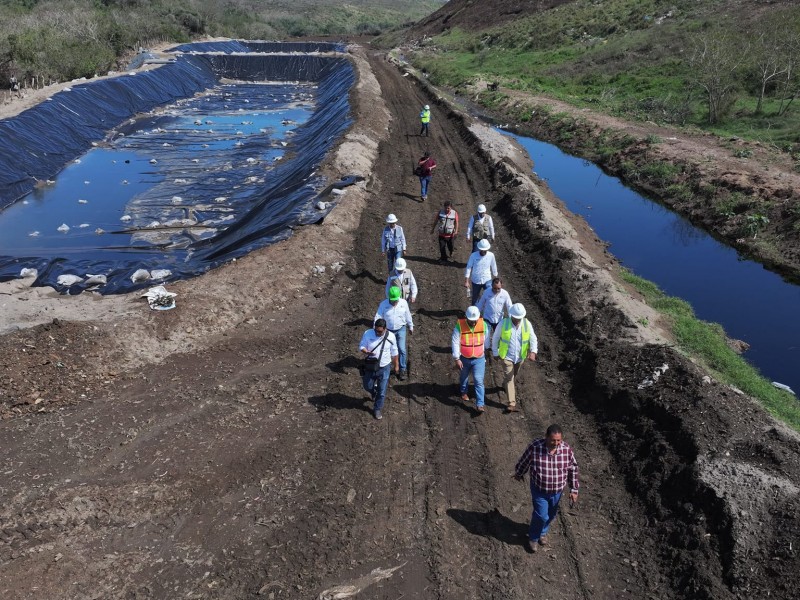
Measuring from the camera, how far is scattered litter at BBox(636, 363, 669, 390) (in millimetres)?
9497

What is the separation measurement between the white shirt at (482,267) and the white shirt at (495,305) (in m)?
1.01

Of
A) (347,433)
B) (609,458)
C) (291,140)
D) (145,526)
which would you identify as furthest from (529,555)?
(291,140)

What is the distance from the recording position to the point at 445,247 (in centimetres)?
1456

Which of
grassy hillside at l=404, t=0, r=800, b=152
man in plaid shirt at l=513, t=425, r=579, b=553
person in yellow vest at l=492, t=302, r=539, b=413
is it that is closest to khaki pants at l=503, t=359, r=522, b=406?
person in yellow vest at l=492, t=302, r=539, b=413

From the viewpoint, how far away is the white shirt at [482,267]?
10789 millimetres

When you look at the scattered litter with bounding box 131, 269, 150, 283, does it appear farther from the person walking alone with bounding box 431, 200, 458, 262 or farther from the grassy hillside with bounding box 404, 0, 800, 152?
the grassy hillside with bounding box 404, 0, 800, 152

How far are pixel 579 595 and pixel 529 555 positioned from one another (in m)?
0.67

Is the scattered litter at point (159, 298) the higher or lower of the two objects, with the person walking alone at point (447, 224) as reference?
lower

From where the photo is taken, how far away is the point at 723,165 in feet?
71.3

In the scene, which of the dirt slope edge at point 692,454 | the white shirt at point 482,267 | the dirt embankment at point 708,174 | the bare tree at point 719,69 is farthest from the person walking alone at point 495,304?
the bare tree at point 719,69

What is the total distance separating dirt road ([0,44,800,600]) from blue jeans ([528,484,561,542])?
0.28 m

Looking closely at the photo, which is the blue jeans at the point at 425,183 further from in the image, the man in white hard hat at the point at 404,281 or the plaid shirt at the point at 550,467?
the plaid shirt at the point at 550,467

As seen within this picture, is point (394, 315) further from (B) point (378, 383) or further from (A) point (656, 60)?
(A) point (656, 60)

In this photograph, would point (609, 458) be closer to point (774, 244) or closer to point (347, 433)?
point (347, 433)
